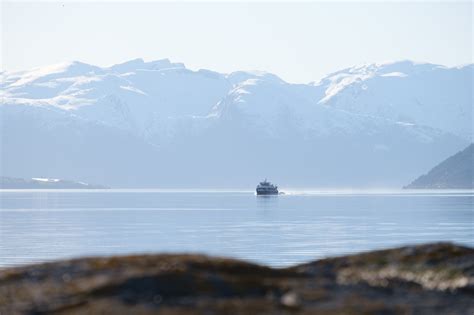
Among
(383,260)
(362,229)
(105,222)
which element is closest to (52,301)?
(383,260)

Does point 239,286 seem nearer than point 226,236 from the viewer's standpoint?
Yes

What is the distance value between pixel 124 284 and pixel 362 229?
133 metres

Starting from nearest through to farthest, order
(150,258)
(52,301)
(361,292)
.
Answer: (52,301) → (361,292) → (150,258)

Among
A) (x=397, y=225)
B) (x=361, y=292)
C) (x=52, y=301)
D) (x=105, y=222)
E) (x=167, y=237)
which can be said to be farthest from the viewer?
(x=105, y=222)

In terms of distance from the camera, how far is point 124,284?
21.5 metres

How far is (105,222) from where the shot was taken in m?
180

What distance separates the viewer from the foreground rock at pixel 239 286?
67.2 ft

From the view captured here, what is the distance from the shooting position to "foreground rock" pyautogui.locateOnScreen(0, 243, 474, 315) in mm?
20469

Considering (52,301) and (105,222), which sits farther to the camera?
(105,222)

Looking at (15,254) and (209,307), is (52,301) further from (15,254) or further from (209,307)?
(15,254)

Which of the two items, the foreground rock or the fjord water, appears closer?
the foreground rock

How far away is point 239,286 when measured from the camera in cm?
2211

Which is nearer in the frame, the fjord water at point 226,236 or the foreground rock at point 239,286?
the foreground rock at point 239,286

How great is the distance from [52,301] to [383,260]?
9394 millimetres
